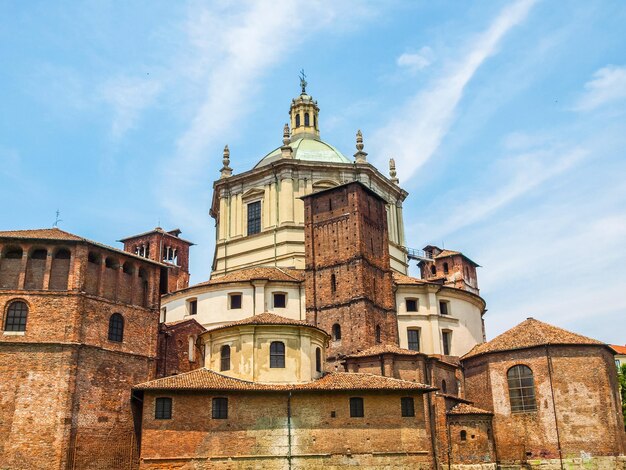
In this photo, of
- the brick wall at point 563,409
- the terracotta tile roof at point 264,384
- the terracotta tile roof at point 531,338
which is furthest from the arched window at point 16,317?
the brick wall at point 563,409

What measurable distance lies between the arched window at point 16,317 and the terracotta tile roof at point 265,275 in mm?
14075

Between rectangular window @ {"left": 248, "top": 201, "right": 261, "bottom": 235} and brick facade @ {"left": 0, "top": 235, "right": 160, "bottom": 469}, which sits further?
rectangular window @ {"left": 248, "top": 201, "right": 261, "bottom": 235}

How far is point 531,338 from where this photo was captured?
41156mm

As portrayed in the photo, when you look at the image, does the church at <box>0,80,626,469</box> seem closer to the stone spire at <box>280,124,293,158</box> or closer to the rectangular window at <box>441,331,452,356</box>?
the rectangular window at <box>441,331,452,356</box>

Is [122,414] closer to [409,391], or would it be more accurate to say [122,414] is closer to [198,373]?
[198,373]

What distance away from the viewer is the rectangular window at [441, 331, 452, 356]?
45.2 m

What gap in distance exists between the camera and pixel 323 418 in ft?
A: 108

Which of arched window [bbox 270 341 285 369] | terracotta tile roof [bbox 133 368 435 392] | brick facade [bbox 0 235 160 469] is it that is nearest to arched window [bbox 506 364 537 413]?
terracotta tile roof [bbox 133 368 435 392]

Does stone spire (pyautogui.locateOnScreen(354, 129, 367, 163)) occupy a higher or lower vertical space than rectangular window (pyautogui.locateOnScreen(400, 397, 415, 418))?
higher

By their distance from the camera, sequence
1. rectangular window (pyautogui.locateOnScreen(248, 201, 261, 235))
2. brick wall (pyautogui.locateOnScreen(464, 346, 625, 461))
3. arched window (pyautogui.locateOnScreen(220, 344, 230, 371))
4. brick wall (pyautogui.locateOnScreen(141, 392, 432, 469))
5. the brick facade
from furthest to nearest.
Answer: rectangular window (pyautogui.locateOnScreen(248, 201, 261, 235)) < brick wall (pyautogui.locateOnScreen(464, 346, 625, 461)) < arched window (pyautogui.locateOnScreen(220, 344, 230, 371)) < brick wall (pyautogui.locateOnScreen(141, 392, 432, 469)) < the brick facade

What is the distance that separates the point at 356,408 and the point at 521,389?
1205cm

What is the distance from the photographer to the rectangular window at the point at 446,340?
45.2 m

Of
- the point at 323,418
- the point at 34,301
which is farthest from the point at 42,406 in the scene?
the point at 323,418

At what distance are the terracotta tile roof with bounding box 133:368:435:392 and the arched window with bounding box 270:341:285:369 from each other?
3.79 feet
